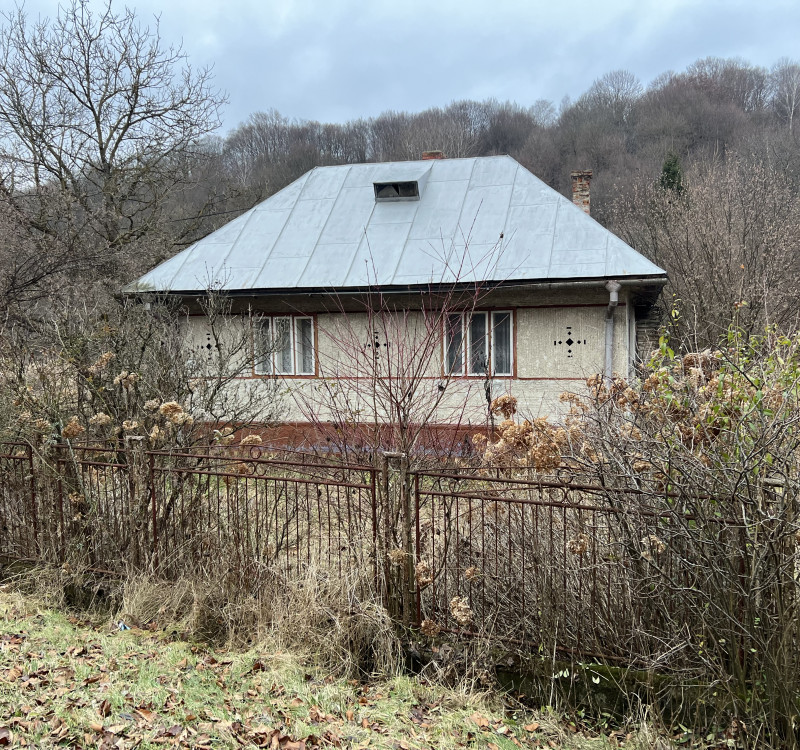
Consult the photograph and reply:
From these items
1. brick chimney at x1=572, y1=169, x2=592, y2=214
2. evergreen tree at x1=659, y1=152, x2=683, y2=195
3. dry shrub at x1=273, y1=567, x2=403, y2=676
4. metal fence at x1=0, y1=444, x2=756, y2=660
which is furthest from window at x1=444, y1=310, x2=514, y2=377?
evergreen tree at x1=659, y1=152, x2=683, y2=195

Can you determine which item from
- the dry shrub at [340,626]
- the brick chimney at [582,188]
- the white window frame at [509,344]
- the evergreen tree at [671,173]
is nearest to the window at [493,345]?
the white window frame at [509,344]

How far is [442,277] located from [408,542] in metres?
6.47

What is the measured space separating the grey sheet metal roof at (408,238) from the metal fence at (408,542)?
557cm

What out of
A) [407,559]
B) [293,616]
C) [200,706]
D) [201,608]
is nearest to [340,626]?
[293,616]

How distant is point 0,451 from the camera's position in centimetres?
663

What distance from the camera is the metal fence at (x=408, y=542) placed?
13.5 ft

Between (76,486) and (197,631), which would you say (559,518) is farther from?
(76,486)

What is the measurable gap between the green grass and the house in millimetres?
5526

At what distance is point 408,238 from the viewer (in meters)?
12.3

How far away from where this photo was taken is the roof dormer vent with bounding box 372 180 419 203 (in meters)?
13.2

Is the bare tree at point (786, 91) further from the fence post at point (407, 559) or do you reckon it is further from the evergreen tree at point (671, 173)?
the fence post at point (407, 559)

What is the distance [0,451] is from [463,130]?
140 feet

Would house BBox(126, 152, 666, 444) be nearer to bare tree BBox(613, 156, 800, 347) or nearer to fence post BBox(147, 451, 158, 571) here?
bare tree BBox(613, 156, 800, 347)

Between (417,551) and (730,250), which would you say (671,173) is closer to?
(730,250)
